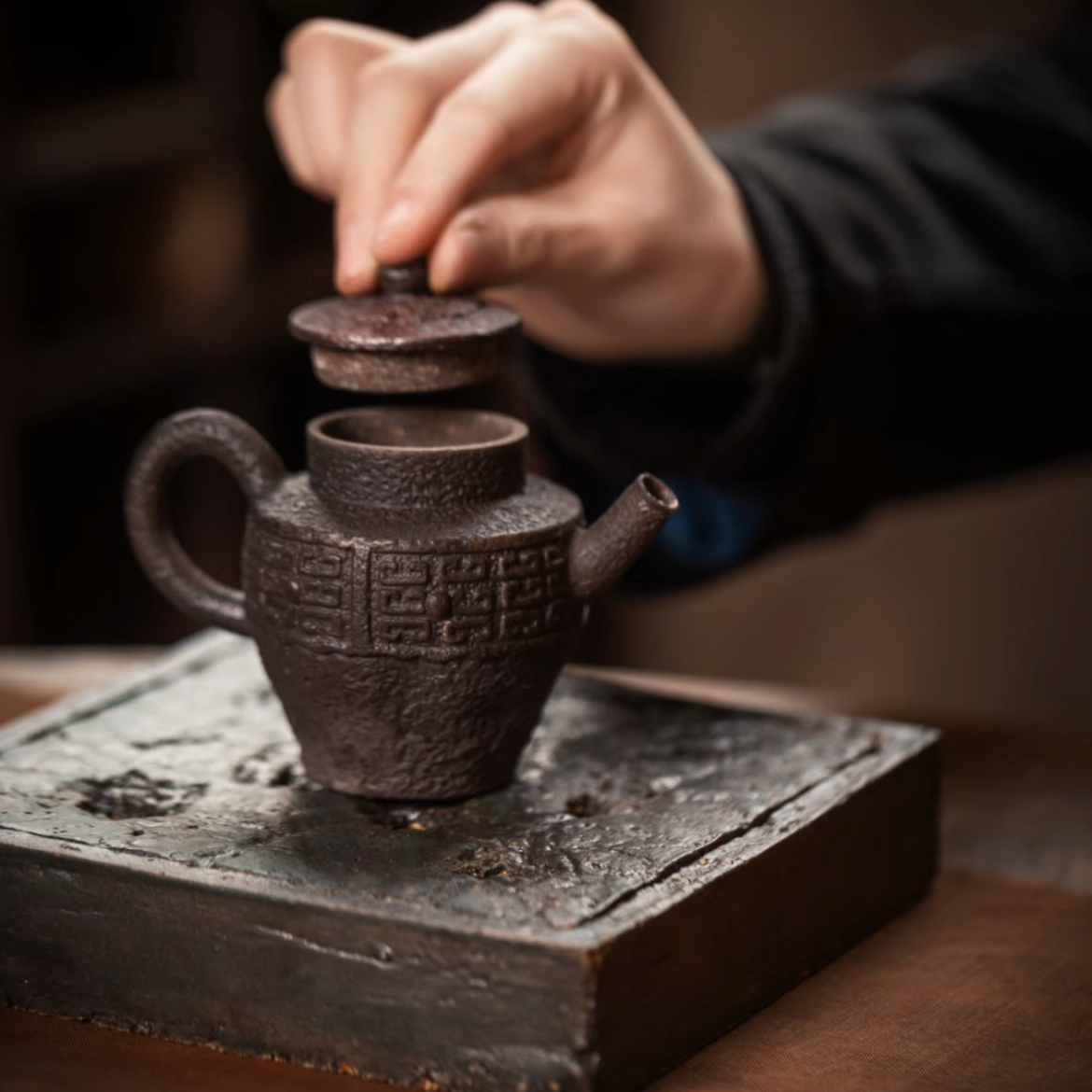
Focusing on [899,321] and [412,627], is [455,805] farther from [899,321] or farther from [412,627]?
[899,321]

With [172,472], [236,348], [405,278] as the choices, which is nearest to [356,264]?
[405,278]

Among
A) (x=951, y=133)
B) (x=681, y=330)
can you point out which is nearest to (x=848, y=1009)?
(x=681, y=330)

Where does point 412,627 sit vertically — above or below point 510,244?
below

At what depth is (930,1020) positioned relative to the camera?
3.84ft

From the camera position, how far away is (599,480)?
1.79 m

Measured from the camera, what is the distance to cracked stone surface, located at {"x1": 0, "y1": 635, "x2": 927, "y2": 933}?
110 centimetres

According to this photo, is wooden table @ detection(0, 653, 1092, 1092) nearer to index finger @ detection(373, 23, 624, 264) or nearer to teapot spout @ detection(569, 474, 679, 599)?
teapot spout @ detection(569, 474, 679, 599)

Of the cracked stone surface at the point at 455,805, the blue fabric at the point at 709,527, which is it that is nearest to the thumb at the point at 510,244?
the cracked stone surface at the point at 455,805

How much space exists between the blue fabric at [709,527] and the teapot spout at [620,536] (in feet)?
1.96

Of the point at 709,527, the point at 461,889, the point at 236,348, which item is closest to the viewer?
the point at 461,889

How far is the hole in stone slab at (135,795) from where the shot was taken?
3.94ft

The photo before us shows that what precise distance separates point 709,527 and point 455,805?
0.69 metres

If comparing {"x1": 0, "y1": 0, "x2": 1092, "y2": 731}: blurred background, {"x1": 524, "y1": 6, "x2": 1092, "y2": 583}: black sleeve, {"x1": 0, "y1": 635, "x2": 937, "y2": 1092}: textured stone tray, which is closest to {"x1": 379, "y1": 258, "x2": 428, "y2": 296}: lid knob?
{"x1": 0, "y1": 635, "x2": 937, "y2": 1092}: textured stone tray

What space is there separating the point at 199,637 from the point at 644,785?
509mm
